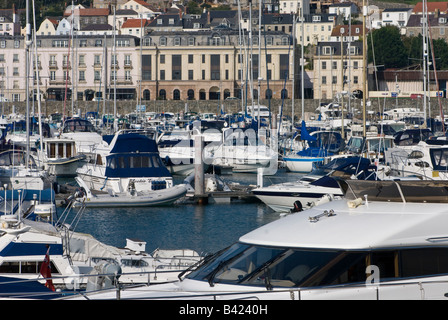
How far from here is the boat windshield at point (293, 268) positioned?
8.16m

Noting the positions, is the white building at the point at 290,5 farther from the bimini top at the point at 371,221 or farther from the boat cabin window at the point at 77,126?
the bimini top at the point at 371,221

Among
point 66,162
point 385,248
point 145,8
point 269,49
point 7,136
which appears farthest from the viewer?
point 145,8

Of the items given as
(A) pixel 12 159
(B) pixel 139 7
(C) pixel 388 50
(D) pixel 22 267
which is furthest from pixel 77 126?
(B) pixel 139 7

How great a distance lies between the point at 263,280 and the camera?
8297 millimetres

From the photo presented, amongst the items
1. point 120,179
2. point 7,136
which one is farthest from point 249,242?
point 7,136

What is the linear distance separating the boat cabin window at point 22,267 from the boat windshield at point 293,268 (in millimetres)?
5703

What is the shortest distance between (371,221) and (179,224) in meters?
17.1

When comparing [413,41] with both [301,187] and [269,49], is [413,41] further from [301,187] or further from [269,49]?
[301,187]

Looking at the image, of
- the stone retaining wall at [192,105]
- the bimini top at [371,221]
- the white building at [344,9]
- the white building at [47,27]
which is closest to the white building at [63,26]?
the white building at [47,27]

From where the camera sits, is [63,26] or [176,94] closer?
[176,94]

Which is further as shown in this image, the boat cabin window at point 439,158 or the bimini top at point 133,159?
the bimini top at point 133,159

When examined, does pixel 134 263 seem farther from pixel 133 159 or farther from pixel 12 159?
pixel 12 159

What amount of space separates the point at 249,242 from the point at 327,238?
797 millimetres

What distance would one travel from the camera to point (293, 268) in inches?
326
